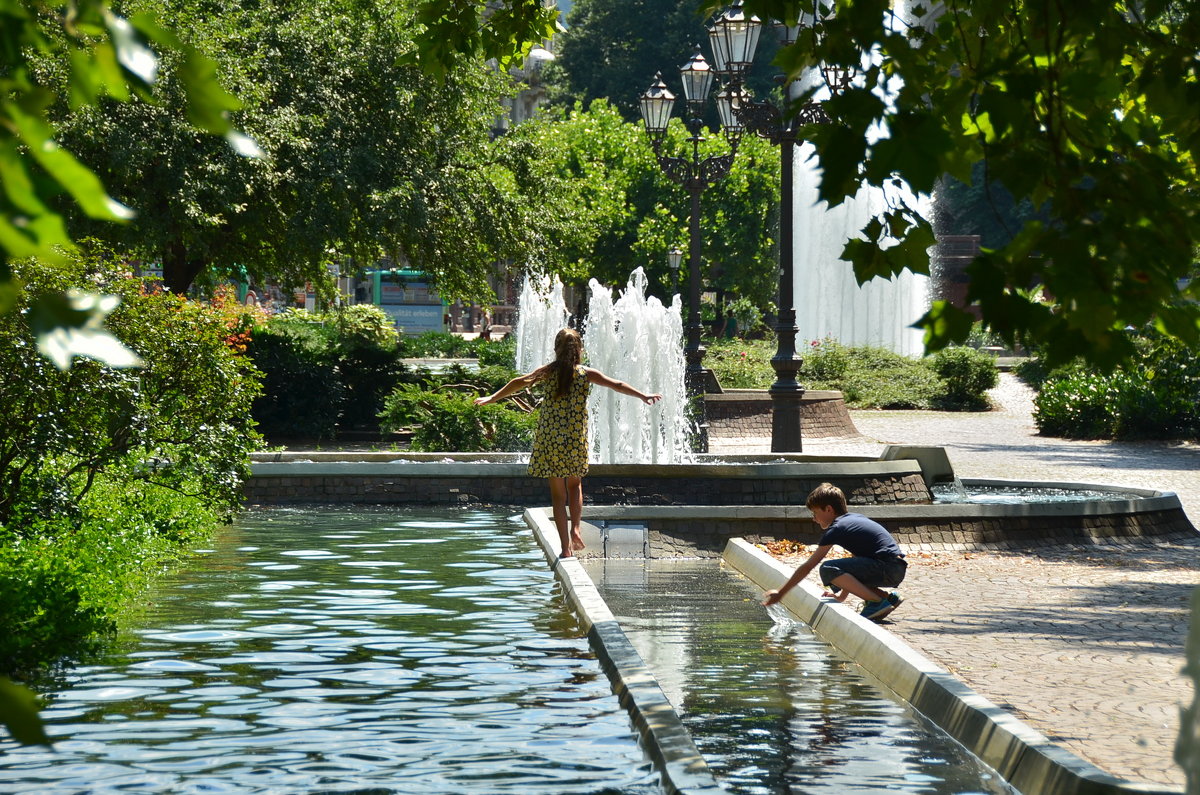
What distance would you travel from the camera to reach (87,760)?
5.95 metres

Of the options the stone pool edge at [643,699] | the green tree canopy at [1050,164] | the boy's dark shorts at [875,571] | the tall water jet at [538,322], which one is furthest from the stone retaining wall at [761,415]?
the green tree canopy at [1050,164]

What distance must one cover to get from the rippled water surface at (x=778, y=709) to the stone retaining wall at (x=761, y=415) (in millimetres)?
17363

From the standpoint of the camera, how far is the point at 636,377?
20.1 m

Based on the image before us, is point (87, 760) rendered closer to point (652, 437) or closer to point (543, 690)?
point (543, 690)

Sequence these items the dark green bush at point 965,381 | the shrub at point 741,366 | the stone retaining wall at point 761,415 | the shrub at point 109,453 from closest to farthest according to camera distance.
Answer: the shrub at point 109,453, the stone retaining wall at point 761,415, the dark green bush at point 965,381, the shrub at point 741,366

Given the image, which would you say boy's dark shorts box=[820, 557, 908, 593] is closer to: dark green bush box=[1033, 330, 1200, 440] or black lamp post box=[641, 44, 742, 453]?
black lamp post box=[641, 44, 742, 453]

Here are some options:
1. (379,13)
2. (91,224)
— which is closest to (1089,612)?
(91,224)

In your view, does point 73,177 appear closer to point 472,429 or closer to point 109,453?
point 109,453

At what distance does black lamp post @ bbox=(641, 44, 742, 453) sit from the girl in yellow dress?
993 cm

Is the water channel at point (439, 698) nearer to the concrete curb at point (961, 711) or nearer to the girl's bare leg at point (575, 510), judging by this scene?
the concrete curb at point (961, 711)

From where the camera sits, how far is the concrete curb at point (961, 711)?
5211 mm

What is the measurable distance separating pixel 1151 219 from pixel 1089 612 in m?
5.84

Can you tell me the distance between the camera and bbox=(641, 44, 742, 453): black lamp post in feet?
74.8

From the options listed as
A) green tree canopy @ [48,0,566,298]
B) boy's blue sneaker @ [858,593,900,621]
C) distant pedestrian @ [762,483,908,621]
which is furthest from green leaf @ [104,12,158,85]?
green tree canopy @ [48,0,566,298]
